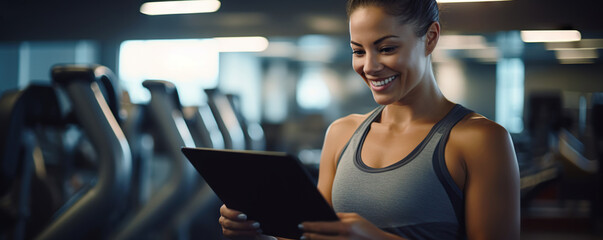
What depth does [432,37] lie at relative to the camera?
1090 millimetres

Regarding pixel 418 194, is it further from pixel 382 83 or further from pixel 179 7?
pixel 179 7

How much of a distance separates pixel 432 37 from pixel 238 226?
0.58m

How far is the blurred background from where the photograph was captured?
7.22 ft

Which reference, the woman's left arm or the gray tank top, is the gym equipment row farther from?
the woman's left arm

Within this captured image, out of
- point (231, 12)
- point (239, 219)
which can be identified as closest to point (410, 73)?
point (239, 219)

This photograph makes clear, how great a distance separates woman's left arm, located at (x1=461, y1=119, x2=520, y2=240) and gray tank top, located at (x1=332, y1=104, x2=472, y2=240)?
41mm

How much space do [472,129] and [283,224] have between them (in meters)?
0.42

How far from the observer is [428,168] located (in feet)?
3.31

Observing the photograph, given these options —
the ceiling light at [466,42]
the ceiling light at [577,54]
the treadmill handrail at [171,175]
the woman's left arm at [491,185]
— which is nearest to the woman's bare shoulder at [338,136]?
the woman's left arm at [491,185]

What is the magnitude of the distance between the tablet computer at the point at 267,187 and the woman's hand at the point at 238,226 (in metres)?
0.01

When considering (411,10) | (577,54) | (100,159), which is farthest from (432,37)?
(577,54)

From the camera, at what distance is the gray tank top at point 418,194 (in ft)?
3.30

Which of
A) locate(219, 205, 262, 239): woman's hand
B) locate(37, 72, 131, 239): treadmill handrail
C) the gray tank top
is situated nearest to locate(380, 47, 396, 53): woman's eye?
the gray tank top

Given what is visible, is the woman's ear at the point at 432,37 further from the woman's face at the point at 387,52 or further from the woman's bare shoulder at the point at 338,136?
the woman's bare shoulder at the point at 338,136
